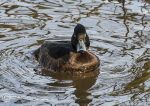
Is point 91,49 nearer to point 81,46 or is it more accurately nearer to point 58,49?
point 58,49

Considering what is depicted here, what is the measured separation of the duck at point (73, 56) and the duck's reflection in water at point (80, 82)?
12 cm

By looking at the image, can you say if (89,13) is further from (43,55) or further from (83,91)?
(83,91)

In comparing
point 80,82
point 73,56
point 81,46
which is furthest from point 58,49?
point 80,82

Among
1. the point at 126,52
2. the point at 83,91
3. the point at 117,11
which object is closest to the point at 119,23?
the point at 117,11

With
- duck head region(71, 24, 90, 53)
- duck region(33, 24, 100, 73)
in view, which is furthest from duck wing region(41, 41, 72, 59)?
duck head region(71, 24, 90, 53)

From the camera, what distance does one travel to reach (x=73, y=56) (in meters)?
10.7

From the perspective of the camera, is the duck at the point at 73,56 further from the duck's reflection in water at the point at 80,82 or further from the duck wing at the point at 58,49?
the duck's reflection in water at the point at 80,82

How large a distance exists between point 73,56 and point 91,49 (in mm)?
1023

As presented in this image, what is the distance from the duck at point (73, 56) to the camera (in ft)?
34.2

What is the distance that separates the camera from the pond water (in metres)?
9.22

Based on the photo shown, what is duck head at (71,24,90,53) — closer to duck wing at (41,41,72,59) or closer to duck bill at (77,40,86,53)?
duck bill at (77,40,86,53)

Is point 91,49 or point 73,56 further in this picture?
point 91,49

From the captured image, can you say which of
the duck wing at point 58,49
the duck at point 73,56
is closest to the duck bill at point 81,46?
the duck at point 73,56

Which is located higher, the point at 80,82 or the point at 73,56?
the point at 73,56
